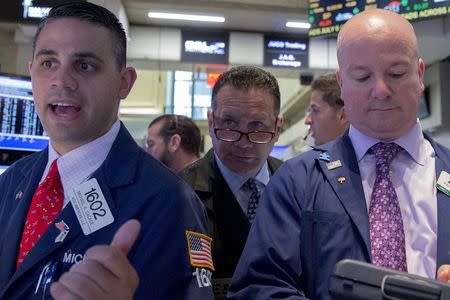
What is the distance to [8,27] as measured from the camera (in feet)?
12.6

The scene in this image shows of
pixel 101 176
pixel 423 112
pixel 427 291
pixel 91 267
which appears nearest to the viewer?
pixel 427 291

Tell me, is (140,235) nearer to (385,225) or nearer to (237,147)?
(385,225)

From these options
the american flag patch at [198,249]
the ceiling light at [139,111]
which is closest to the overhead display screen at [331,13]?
the american flag patch at [198,249]

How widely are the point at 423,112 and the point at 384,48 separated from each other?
5983 millimetres

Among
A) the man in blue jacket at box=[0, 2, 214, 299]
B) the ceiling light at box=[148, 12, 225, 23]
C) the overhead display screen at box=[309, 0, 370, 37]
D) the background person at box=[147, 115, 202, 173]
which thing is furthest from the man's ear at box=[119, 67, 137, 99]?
the ceiling light at box=[148, 12, 225, 23]

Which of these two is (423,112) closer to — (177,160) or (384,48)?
(177,160)

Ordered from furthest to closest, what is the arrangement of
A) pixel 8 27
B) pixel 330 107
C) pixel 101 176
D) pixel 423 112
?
pixel 423 112
pixel 8 27
pixel 330 107
pixel 101 176

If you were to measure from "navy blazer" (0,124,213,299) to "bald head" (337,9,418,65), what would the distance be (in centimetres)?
62

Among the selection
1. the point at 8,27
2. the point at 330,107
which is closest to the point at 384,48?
the point at 330,107

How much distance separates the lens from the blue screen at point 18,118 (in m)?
2.71

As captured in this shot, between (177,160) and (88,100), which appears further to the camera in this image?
(177,160)

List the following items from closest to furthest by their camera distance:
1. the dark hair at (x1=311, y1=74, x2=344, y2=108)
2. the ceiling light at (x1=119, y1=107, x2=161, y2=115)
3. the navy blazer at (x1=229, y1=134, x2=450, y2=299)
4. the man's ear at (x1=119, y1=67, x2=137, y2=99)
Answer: the navy blazer at (x1=229, y1=134, x2=450, y2=299) → the man's ear at (x1=119, y1=67, x2=137, y2=99) → the dark hair at (x1=311, y1=74, x2=344, y2=108) → the ceiling light at (x1=119, y1=107, x2=161, y2=115)

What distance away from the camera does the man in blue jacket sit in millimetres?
1181

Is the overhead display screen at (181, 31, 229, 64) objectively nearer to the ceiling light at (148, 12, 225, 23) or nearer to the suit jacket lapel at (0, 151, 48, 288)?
the ceiling light at (148, 12, 225, 23)
